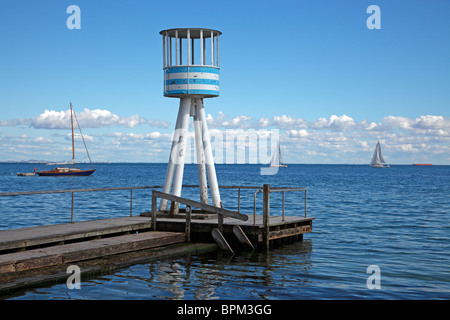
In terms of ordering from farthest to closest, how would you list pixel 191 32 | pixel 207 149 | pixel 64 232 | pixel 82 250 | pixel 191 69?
pixel 207 149 → pixel 191 32 → pixel 191 69 → pixel 64 232 → pixel 82 250

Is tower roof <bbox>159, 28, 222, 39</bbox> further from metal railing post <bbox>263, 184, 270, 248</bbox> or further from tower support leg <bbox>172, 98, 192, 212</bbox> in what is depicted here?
metal railing post <bbox>263, 184, 270, 248</bbox>

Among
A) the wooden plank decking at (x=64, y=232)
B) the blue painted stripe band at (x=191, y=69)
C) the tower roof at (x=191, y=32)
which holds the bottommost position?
the wooden plank decking at (x=64, y=232)

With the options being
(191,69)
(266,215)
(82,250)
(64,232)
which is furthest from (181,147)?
(82,250)

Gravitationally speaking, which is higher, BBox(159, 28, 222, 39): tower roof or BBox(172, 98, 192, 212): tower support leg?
BBox(159, 28, 222, 39): tower roof

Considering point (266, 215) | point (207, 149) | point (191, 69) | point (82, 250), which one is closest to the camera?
point (82, 250)

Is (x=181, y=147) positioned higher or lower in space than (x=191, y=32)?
lower

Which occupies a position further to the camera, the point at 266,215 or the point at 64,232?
the point at 266,215

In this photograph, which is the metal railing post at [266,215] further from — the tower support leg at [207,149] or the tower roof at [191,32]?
the tower roof at [191,32]

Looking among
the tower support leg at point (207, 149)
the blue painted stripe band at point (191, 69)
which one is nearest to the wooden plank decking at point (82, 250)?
the tower support leg at point (207, 149)

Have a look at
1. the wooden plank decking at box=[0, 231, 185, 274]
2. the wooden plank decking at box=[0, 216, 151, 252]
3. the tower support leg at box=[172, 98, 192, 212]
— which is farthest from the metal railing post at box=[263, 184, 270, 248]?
the wooden plank decking at box=[0, 216, 151, 252]

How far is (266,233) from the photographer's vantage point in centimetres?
1809

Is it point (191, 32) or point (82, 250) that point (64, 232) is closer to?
point (82, 250)

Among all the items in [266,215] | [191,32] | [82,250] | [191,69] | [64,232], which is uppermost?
[191,32]
